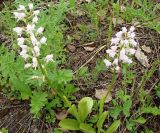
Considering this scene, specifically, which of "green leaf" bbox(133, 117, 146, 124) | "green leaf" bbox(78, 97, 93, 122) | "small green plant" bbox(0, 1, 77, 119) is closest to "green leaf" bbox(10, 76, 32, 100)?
"small green plant" bbox(0, 1, 77, 119)

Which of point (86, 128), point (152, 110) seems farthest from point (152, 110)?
point (86, 128)

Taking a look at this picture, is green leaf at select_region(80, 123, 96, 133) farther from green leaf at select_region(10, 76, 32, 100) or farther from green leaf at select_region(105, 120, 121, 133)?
green leaf at select_region(10, 76, 32, 100)

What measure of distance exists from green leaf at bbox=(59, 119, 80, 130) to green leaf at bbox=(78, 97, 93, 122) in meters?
0.06

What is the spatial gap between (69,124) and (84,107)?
179 mm

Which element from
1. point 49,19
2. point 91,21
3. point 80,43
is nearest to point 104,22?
point 91,21

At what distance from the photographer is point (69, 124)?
8.62 feet

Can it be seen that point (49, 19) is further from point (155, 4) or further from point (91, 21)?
point (155, 4)

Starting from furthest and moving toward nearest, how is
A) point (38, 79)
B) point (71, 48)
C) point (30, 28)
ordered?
point (71, 48)
point (38, 79)
point (30, 28)

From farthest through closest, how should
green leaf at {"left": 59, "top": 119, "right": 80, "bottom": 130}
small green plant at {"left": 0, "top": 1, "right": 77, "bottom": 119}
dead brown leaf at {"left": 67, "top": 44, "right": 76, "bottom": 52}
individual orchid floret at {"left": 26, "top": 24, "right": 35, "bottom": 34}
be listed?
dead brown leaf at {"left": 67, "top": 44, "right": 76, "bottom": 52} < green leaf at {"left": 59, "top": 119, "right": 80, "bottom": 130} < small green plant at {"left": 0, "top": 1, "right": 77, "bottom": 119} < individual orchid floret at {"left": 26, "top": 24, "right": 35, "bottom": 34}

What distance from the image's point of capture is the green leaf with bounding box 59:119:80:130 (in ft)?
8.52

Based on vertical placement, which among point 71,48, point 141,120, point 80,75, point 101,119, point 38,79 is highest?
point 38,79

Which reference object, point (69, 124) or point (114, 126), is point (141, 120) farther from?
point (69, 124)

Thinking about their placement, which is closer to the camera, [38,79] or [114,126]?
[38,79]

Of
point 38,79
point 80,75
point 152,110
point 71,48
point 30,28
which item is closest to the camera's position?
point 30,28
